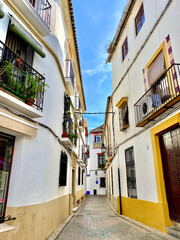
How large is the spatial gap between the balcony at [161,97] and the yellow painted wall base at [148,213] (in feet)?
8.98

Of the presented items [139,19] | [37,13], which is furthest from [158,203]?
[139,19]

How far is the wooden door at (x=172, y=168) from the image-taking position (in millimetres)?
4836

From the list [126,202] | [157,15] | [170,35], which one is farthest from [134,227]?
[157,15]

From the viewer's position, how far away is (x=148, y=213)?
5.87m

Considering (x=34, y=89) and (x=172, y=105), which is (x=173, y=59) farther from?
(x=34, y=89)

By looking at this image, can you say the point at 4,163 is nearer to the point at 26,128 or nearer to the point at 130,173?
the point at 26,128

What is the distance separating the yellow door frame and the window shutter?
1.72 meters

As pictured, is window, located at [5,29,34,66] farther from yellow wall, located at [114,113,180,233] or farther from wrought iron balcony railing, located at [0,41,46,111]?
yellow wall, located at [114,113,180,233]

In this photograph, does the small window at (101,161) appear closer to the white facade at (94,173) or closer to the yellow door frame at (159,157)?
the white facade at (94,173)

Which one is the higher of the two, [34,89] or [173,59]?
[173,59]

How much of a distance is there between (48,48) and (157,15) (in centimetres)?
389

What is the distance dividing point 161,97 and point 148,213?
153 inches

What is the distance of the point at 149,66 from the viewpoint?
6484mm

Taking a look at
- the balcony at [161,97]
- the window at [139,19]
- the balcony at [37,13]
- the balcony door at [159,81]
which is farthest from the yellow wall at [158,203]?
the balcony at [37,13]
